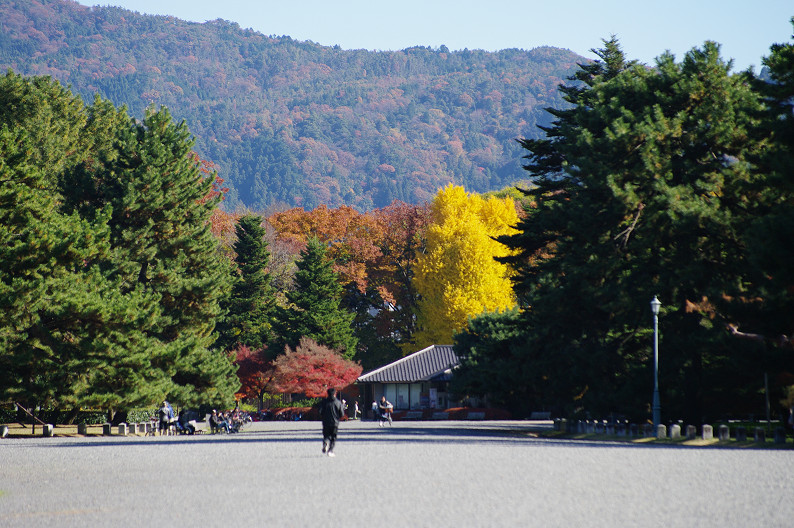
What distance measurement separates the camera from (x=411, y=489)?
1388cm

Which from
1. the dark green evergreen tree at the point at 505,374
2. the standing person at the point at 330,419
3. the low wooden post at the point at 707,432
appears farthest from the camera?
the dark green evergreen tree at the point at 505,374

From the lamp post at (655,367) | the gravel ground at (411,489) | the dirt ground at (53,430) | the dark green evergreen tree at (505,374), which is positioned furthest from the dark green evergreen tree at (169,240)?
the gravel ground at (411,489)

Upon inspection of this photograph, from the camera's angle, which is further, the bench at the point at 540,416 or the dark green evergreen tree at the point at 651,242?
the bench at the point at 540,416

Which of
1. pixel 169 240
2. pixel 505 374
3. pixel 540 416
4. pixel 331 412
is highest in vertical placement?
pixel 169 240

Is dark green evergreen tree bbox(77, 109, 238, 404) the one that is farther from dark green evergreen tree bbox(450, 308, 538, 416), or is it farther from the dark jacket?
the dark jacket

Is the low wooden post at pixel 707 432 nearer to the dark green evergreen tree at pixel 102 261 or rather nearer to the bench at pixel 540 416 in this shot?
the dark green evergreen tree at pixel 102 261

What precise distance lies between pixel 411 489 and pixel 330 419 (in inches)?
358

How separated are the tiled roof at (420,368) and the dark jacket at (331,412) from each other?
44.4 metres

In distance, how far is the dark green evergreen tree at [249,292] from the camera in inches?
2827

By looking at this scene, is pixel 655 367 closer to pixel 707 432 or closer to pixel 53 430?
pixel 707 432

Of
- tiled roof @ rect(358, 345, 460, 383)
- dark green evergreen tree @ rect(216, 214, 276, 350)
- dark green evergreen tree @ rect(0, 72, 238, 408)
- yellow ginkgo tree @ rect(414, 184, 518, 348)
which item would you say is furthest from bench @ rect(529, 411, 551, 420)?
dark green evergreen tree @ rect(0, 72, 238, 408)

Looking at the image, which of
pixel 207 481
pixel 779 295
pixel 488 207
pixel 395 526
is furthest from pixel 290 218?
pixel 395 526

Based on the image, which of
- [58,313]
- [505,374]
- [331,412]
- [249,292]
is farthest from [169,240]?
[331,412]

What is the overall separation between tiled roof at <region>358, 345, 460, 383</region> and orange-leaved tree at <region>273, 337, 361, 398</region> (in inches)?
86.2
